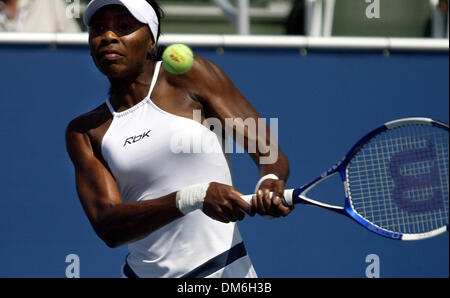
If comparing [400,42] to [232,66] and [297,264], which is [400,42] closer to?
[232,66]

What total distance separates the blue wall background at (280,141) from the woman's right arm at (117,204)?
0.98 metres

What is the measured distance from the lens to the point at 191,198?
315 cm

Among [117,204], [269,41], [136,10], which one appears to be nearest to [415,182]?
[117,204]

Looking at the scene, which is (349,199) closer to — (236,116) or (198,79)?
(236,116)

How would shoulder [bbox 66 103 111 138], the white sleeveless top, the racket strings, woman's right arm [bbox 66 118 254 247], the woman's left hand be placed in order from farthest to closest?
shoulder [bbox 66 103 111 138]
the white sleeveless top
the racket strings
woman's right arm [bbox 66 118 254 247]
the woman's left hand

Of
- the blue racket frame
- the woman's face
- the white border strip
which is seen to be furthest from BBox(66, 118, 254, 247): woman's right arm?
the white border strip

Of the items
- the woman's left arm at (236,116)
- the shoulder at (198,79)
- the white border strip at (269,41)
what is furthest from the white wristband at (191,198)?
the white border strip at (269,41)

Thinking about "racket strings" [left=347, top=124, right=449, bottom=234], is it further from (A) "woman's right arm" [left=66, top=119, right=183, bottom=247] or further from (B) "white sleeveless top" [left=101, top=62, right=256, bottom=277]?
(A) "woman's right arm" [left=66, top=119, right=183, bottom=247]

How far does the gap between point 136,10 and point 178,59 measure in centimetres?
28

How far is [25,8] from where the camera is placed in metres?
4.87

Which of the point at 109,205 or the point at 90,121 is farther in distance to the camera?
the point at 90,121

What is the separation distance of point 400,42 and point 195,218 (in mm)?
1863

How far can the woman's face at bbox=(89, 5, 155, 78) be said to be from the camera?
340cm
